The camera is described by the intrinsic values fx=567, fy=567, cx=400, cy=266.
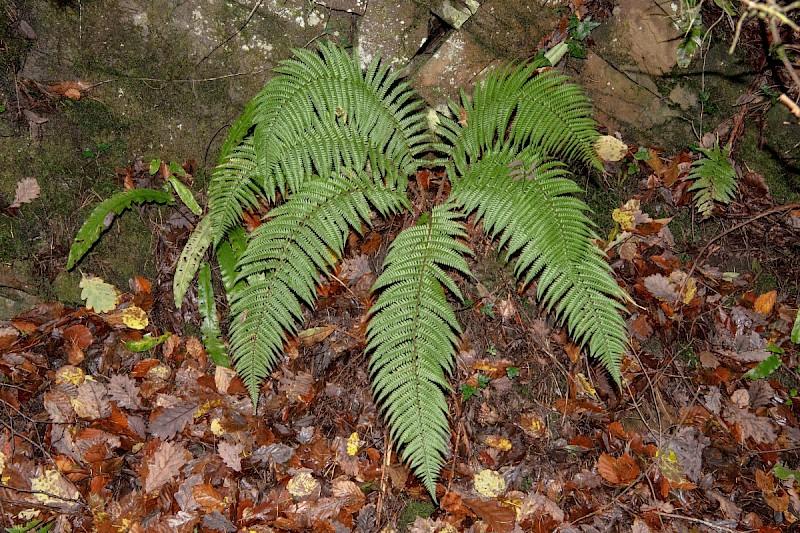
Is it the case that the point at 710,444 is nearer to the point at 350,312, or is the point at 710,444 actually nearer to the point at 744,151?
the point at 744,151

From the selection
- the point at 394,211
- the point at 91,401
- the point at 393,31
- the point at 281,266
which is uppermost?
the point at 393,31

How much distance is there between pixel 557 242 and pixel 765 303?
5.41ft

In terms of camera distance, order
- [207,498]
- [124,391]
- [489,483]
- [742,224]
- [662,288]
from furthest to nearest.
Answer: [742,224] → [662,288] → [124,391] → [489,483] → [207,498]

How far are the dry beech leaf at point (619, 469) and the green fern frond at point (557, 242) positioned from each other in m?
0.67

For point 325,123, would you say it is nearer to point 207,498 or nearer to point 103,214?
point 103,214

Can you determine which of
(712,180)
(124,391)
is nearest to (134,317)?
(124,391)

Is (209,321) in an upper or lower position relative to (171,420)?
upper

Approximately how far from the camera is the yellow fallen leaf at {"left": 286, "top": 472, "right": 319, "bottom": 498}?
3148mm

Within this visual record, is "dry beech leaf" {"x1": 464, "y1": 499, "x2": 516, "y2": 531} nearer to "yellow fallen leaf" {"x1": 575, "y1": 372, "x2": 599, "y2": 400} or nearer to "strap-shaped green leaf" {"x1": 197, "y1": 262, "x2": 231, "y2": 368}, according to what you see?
"yellow fallen leaf" {"x1": 575, "y1": 372, "x2": 599, "y2": 400}

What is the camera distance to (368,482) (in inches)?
125

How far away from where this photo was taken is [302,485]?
3.16 m

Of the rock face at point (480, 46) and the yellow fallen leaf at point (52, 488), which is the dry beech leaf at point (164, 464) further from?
the rock face at point (480, 46)

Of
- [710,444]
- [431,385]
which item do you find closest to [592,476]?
[710,444]

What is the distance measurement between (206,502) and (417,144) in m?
2.45
